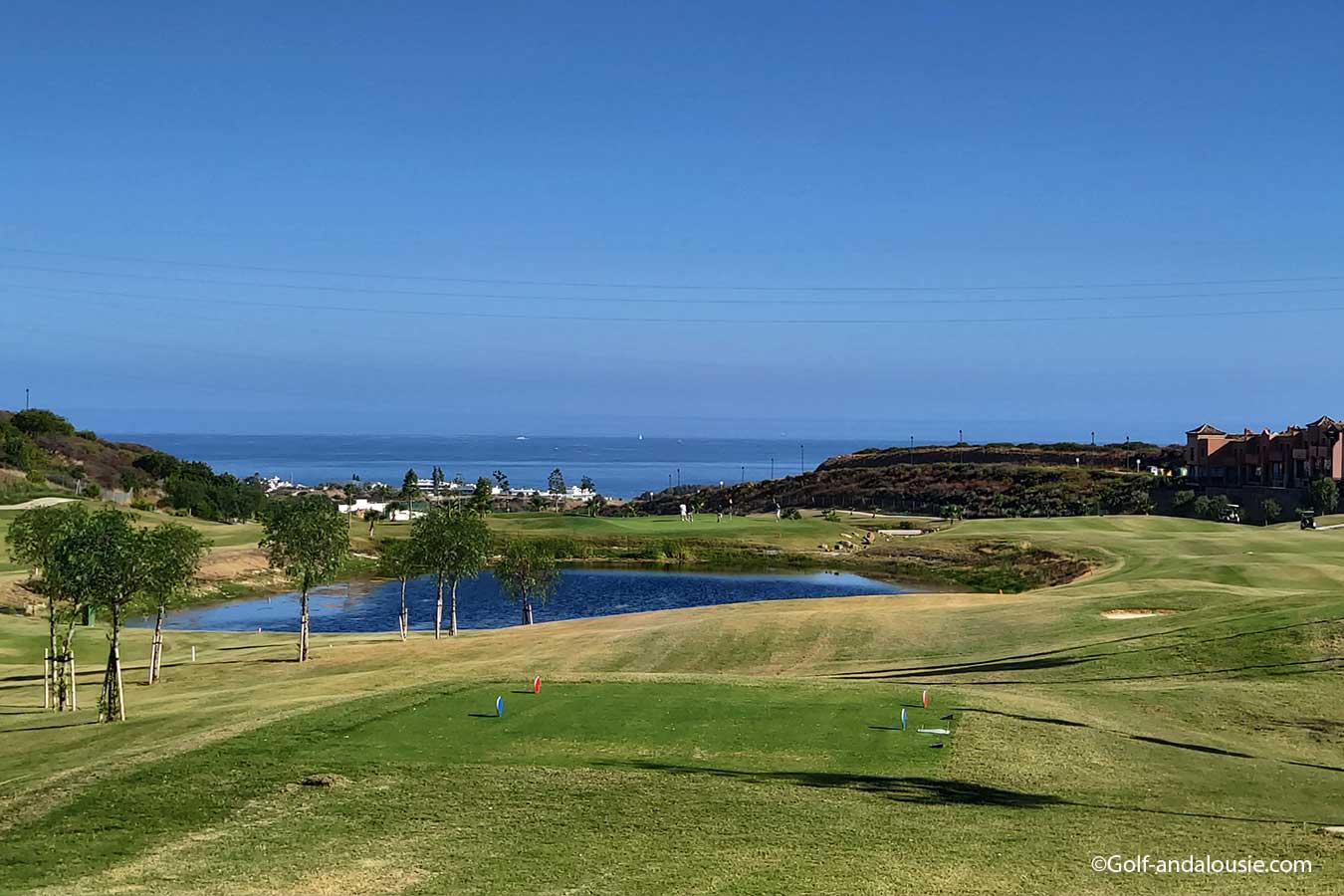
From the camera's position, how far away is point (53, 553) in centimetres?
3303

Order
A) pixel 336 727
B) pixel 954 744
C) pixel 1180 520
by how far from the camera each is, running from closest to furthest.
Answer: pixel 954 744 < pixel 336 727 < pixel 1180 520

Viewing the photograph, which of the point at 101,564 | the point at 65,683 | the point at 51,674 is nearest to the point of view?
the point at 101,564

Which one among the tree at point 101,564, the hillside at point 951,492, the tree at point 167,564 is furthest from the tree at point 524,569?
the hillside at point 951,492

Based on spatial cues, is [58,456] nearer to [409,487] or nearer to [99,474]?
[99,474]

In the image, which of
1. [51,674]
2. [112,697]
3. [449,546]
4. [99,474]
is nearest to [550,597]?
[449,546]

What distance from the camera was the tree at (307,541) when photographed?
155ft

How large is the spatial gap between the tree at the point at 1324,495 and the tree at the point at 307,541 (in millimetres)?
86579

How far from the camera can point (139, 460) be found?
15112cm

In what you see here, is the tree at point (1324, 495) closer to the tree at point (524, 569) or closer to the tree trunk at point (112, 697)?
the tree at point (524, 569)

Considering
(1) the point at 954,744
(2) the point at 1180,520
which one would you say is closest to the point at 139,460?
(2) the point at 1180,520

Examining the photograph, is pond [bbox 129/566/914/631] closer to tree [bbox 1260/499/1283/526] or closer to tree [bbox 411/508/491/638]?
tree [bbox 411/508/491/638]

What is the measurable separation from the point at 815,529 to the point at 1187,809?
10434 cm

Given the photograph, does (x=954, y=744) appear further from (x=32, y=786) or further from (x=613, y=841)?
(x=32, y=786)

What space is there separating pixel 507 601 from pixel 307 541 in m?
38.4
